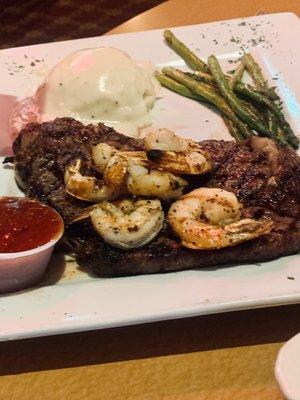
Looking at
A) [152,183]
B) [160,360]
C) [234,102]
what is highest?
[152,183]

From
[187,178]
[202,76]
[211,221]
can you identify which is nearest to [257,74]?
[202,76]

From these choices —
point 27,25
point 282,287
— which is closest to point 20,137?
point 282,287

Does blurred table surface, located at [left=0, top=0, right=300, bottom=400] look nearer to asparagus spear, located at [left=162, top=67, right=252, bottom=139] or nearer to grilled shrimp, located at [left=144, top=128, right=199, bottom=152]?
grilled shrimp, located at [left=144, top=128, right=199, bottom=152]

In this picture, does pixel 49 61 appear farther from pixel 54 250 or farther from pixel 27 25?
pixel 27 25

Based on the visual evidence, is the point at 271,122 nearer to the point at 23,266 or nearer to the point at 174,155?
the point at 174,155

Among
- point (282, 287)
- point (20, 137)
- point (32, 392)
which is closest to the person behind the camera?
point (32, 392)

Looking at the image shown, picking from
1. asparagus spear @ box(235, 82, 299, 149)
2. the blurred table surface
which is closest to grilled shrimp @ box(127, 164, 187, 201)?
the blurred table surface
